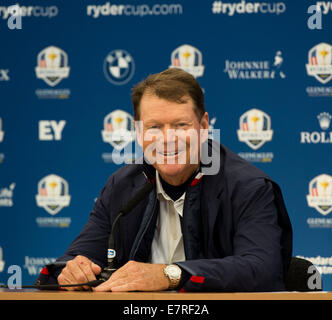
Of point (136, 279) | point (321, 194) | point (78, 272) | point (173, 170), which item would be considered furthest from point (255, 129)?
point (136, 279)

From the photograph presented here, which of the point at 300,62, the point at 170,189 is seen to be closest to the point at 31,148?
the point at 300,62

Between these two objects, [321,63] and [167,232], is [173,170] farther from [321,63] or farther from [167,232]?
[321,63]

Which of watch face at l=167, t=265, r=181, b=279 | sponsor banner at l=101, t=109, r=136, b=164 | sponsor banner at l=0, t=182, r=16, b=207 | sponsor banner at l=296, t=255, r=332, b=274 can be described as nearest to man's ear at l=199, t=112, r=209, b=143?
watch face at l=167, t=265, r=181, b=279

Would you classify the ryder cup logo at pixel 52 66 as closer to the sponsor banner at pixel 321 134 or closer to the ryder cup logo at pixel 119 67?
the ryder cup logo at pixel 119 67

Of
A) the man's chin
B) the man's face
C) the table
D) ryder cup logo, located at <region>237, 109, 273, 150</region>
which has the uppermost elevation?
ryder cup logo, located at <region>237, 109, 273, 150</region>

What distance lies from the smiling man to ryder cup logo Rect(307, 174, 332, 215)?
227 centimetres

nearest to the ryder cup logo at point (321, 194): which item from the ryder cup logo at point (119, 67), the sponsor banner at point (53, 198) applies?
the ryder cup logo at point (119, 67)

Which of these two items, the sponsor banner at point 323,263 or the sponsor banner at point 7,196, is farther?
the sponsor banner at point 7,196

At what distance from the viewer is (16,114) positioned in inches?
175

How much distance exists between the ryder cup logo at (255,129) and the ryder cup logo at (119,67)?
1.04m

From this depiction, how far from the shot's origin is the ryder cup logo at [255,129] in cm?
416

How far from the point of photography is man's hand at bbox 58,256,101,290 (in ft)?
5.39

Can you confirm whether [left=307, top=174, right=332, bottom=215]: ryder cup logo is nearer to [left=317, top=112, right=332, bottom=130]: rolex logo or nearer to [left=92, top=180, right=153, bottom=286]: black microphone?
[left=317, top=112, right=332, bottom=130]: rolex logo

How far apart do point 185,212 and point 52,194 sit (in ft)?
A: 8.77
